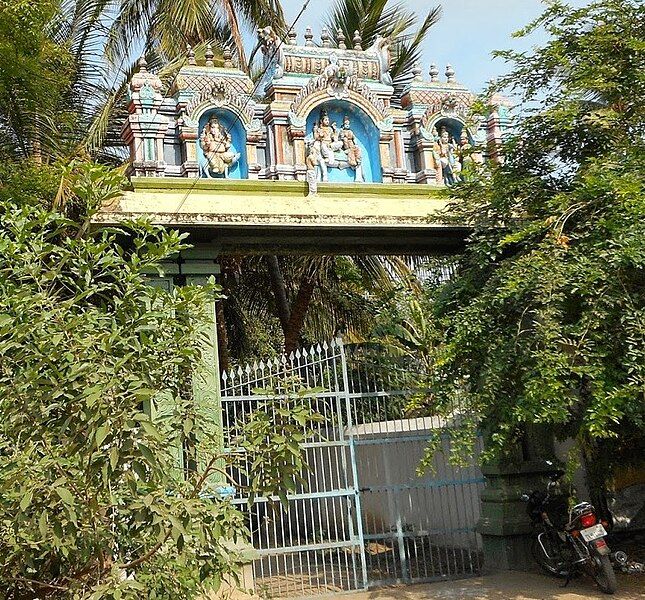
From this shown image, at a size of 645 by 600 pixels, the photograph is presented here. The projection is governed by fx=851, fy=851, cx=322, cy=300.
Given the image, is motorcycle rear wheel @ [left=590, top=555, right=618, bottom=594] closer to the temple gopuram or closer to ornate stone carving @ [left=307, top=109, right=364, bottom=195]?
the temple gopuram

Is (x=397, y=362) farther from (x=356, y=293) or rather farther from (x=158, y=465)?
(x=356, y=293)

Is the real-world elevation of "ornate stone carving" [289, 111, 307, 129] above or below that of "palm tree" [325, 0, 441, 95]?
below

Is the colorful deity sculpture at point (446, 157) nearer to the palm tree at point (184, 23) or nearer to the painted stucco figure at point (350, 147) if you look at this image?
the painted stucco figure at point (350, 147)

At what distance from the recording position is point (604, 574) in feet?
20.9

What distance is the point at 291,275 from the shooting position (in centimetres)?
1228

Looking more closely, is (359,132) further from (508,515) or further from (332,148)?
(508,515)

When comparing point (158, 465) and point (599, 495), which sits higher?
point (158, 465)

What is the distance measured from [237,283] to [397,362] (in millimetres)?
5383

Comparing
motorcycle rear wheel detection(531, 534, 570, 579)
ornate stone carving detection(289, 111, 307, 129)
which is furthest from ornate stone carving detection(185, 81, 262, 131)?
motorcycle rear wheel detection(531, 534, 570, 579)

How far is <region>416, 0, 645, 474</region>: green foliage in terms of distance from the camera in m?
5.52

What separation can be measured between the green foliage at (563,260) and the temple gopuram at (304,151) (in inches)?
23.8

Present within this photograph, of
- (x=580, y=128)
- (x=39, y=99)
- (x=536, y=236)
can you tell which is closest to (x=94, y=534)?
(x=536, y=236)

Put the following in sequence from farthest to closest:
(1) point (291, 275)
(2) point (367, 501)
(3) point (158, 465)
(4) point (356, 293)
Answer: (4) point (356, 293), (1) point (291, 275), (2) point (367, 501), (3) point (158, 465)

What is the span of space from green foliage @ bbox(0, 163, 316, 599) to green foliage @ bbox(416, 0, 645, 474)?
266 centimetres
